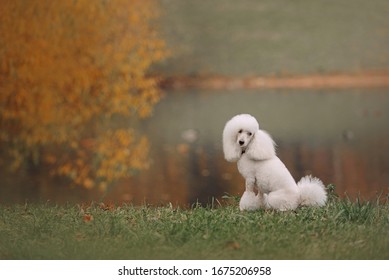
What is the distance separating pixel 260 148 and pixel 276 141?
798cm

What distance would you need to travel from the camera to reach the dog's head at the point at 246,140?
4469 millimetres

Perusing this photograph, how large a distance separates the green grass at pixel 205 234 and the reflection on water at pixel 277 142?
70 centimetres

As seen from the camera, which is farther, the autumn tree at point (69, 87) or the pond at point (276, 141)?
the autumn tree at point (69, 87)

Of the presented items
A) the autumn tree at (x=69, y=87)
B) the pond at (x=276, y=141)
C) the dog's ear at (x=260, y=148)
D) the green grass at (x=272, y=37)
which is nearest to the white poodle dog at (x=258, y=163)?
the dog's ear at (x=260, y=148)

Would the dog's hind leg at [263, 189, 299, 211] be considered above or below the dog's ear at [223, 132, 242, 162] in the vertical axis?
below

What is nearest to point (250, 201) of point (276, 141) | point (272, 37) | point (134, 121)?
point (276, 141)

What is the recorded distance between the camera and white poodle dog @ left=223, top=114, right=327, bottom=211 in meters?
4.48

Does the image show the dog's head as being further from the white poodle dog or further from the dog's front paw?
the dog's front paw

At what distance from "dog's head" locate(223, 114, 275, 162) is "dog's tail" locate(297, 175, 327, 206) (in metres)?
0.32

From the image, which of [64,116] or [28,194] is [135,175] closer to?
[28,194]

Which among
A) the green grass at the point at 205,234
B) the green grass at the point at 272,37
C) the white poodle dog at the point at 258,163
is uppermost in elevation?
the green grass at the point at 272,37

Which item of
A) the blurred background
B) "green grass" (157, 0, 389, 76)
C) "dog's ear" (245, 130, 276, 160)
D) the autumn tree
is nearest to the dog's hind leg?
"dog's ear" (245, 130, 276, 160)

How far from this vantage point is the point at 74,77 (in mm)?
11742

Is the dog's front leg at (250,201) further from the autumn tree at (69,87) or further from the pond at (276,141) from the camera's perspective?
→ the autumn tree at (69,87)
